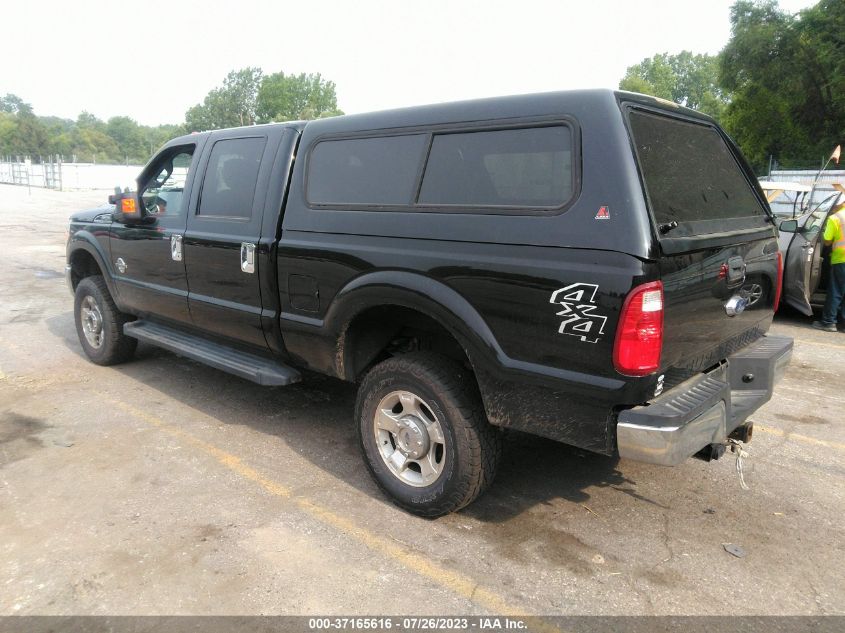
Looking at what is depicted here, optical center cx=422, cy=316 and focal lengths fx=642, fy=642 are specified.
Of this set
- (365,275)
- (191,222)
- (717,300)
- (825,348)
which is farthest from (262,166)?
(825,348)

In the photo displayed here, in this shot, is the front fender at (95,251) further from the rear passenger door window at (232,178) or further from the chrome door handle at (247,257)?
the chrome door handle at (247,257)

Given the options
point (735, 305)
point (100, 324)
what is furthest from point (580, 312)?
point (100, 324)

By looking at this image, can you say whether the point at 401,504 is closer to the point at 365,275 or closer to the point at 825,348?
the point at 365,275

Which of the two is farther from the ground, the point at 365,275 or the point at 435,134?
the point at 435,134

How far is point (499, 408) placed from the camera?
292cm

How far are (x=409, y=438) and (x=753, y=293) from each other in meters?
1.97

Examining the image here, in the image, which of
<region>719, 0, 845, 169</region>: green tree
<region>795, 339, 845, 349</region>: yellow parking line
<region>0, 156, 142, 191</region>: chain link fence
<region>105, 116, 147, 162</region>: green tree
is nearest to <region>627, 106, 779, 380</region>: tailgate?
<region>795, 339, 845, 349</region>: yellow parking line

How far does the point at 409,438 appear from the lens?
331 cm

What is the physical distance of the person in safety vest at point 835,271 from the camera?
7.28 m

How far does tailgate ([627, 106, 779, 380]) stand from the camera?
2.66 m

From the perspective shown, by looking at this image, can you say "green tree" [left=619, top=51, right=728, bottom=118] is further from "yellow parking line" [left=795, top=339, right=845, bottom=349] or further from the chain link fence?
"yellow parking line" [left=795, top=339, right=845, bottom=349]

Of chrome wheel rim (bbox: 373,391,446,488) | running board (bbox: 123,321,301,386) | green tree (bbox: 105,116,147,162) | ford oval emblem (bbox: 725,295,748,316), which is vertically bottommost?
chrome wheel rim (bbox: 373,391,446,488)

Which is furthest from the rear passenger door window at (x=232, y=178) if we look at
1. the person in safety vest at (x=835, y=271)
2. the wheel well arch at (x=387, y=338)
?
the person in safety vest at (x=835, y=271)

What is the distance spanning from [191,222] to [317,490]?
217cm
